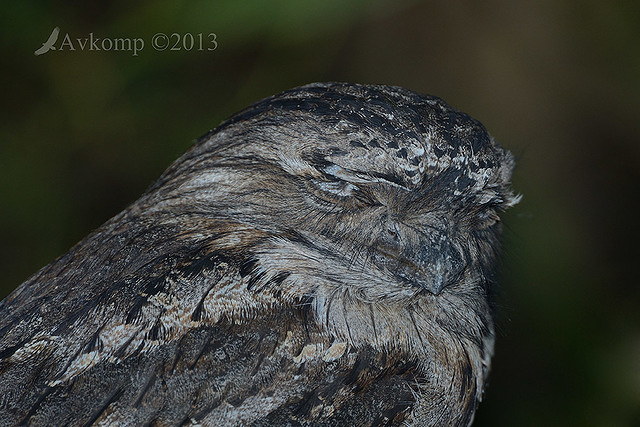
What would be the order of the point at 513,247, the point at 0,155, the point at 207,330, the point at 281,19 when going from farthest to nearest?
the point at 0,155 < the point at 281,19 < the point at 513,247 < the point at 207,330

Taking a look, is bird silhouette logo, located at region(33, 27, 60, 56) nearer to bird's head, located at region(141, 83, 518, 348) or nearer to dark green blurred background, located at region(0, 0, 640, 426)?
dark green blurred background, located at region(0, 0, 640, 426)

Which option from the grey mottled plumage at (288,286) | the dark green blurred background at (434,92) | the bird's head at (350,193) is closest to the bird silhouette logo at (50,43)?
the dark green blurred background at (434,92)

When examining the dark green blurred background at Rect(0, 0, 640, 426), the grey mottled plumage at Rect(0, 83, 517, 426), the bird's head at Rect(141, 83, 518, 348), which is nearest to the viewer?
the grey mottled plumage at Rect(0, 83, 517, 426)

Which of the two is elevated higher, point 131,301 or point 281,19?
point 281,19

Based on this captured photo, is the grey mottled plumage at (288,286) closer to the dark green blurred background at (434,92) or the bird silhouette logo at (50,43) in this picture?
the dark green blurred background at (434,92)

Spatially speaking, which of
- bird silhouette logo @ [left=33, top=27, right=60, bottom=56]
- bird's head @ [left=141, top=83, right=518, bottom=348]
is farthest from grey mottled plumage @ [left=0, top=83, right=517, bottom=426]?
bird silhouette logo @ [left=33, top=27, right=60, bottom=56]

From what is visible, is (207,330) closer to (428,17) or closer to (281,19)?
(281,19)

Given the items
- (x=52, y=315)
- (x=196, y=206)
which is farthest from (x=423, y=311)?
(x=52, y=315)
